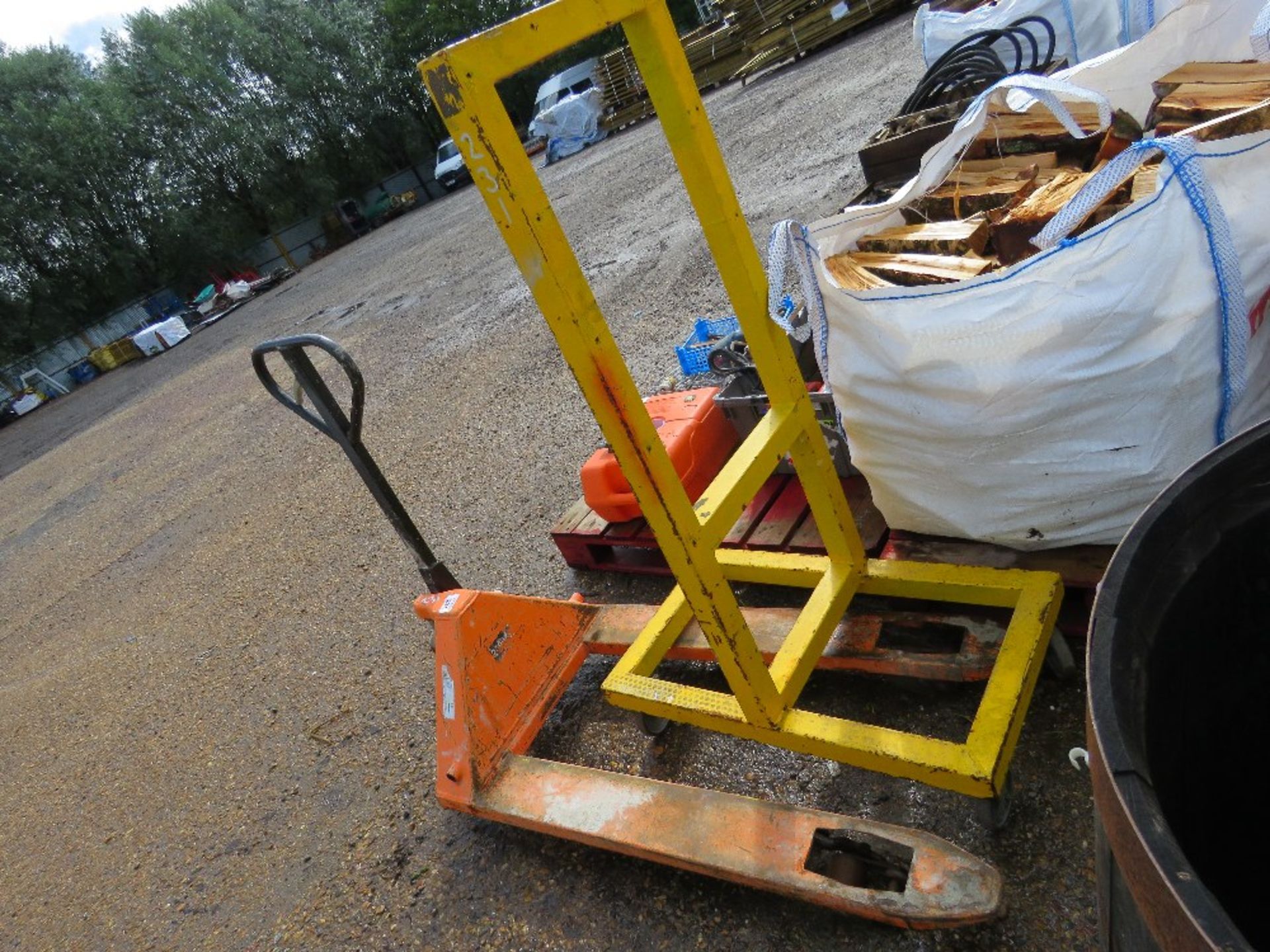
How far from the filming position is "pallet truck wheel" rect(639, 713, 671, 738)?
97.7 inches

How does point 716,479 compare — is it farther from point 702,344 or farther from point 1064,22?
point 1064,22

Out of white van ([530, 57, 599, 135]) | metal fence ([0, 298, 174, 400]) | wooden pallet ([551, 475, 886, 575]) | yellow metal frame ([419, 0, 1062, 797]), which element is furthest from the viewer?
white van ([530, 57, 599, 135])

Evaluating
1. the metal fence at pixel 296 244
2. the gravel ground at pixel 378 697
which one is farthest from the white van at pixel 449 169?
the gravel ground at pixel 378 697

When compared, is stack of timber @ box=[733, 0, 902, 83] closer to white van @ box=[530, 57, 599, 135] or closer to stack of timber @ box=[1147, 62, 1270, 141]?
white van @ box=[530, 57, 599, 135]

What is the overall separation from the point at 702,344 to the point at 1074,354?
2315 millimetres

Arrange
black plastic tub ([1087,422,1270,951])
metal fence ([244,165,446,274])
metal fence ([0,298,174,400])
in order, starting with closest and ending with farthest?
black plastic tub ([1087,422,1270,951])
metal fence ([0,298,174,400])
metal fence ([244,165,446,274])

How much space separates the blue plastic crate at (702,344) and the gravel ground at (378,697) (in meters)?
0.64

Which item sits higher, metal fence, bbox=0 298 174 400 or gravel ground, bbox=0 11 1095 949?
metal fence, bbox=0 298 174 400

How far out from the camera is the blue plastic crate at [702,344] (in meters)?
3.90

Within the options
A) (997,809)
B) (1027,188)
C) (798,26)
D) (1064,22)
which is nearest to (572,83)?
(798,26)

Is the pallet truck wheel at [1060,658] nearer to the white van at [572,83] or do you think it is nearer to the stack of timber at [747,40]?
the stack of timber at [747,40]

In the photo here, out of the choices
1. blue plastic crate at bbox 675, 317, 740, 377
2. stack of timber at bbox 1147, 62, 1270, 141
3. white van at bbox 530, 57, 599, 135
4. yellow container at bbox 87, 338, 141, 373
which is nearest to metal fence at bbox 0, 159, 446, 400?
yellow container at bbox 87, 338, 141, 373

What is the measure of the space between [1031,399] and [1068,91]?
2.48 ft

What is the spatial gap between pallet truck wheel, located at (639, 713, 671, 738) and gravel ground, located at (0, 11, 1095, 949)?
0.18 feet
